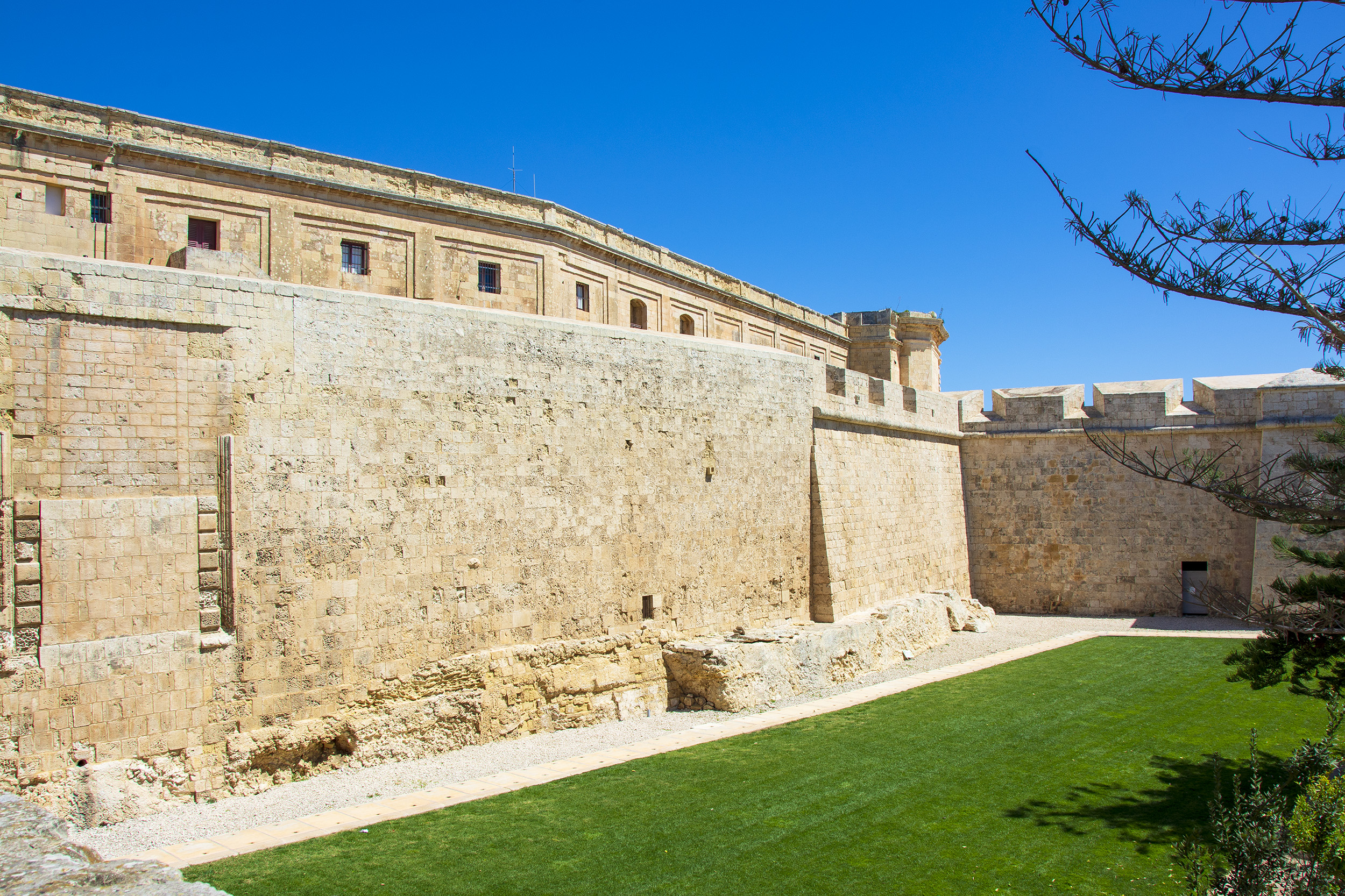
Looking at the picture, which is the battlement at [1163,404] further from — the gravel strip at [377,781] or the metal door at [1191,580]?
the gravel strip at [377,781]

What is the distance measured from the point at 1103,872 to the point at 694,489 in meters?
6.01

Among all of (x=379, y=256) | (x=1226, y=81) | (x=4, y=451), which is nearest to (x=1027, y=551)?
(x=379, y=256)

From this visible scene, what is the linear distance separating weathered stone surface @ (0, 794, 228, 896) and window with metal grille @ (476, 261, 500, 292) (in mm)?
11954

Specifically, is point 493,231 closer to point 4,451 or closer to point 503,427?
point 503,427

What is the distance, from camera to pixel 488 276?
15.5 metres

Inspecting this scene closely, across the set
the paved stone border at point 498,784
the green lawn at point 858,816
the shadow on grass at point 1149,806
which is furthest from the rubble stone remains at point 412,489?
the shadow on grass at point 1149,806

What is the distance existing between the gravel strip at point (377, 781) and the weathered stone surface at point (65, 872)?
188 cm

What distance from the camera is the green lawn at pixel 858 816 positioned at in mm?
5457

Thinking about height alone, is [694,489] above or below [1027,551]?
above

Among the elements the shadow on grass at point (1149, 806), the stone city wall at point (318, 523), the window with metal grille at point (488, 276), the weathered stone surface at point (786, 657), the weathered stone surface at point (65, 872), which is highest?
the window with metal grille at point (488, 276)

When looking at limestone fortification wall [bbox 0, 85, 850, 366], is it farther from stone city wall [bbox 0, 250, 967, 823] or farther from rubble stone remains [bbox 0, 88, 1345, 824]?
stone city wall [bbox 0, 250, 967, 823]

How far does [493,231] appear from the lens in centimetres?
1545

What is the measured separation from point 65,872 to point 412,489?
456 centimetres

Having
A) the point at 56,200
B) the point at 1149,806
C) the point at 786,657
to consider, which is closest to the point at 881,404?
the point at 786,657
